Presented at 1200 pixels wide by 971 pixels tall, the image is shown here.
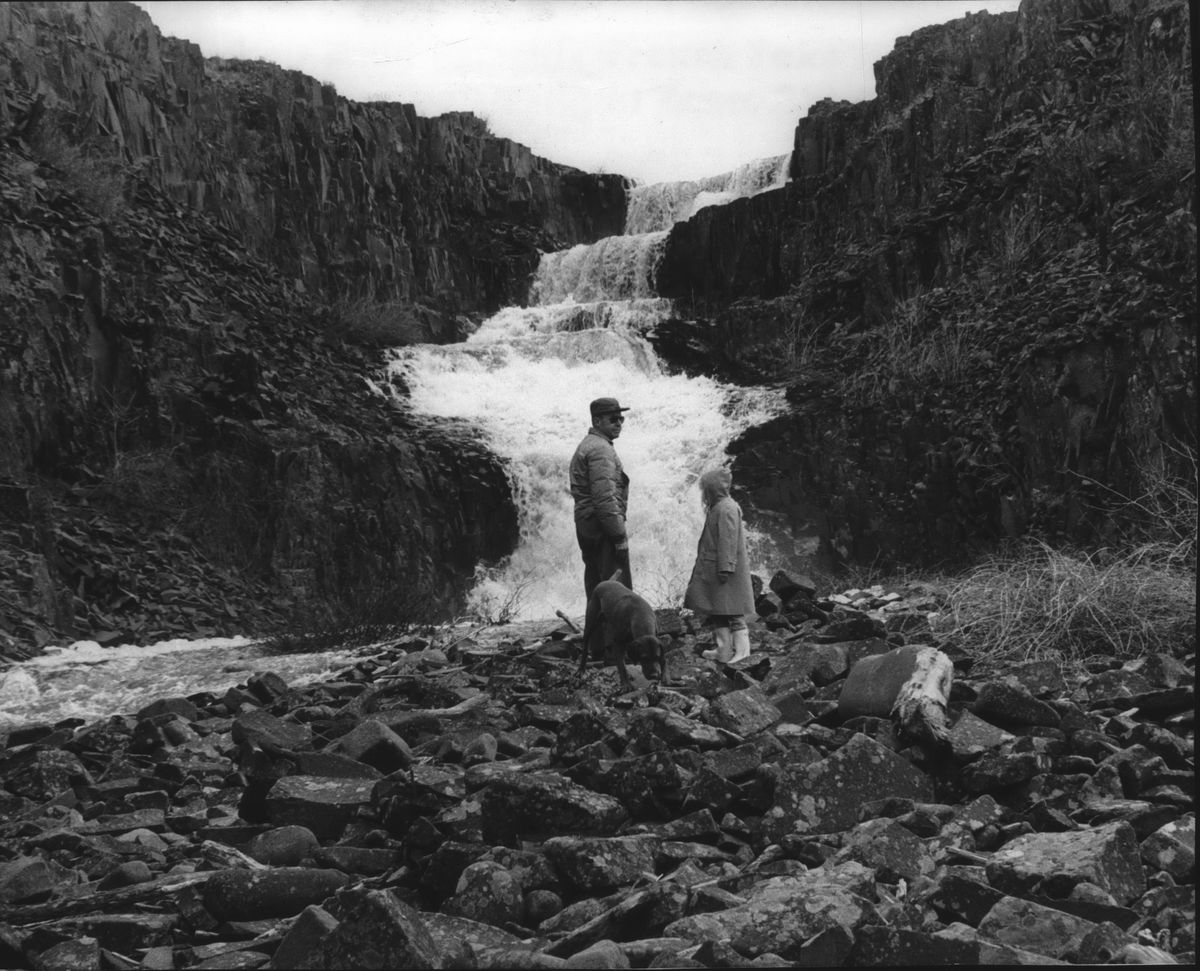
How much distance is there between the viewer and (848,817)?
4.21 m

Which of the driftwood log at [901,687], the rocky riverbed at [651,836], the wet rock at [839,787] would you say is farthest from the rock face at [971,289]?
the wet rock at [839,787]

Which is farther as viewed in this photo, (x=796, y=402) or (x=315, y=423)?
(x=796, y=402)

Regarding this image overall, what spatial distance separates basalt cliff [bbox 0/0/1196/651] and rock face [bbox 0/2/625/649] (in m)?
0.05

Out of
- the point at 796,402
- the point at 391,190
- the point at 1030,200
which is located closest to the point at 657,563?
the point at 796,402

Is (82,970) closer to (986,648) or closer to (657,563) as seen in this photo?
(986,648)

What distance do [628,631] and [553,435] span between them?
45.3ft

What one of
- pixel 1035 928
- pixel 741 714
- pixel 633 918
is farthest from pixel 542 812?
pixel 1035 928

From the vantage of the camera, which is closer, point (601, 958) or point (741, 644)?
point (601, 958)

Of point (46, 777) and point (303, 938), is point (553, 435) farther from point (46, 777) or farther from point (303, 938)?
point (303, 938)

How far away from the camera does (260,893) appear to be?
3932mm

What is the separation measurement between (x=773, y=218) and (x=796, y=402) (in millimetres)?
8305

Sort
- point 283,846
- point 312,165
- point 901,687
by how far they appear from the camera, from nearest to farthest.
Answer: point 283,846, point 901,687, point 312,165

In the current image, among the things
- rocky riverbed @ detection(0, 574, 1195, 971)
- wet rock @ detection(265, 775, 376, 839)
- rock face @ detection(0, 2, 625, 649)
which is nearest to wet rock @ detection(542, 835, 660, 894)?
rocky riverbed @ detection(0, 574, 1195, 971)

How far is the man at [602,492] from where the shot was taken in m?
7.90
